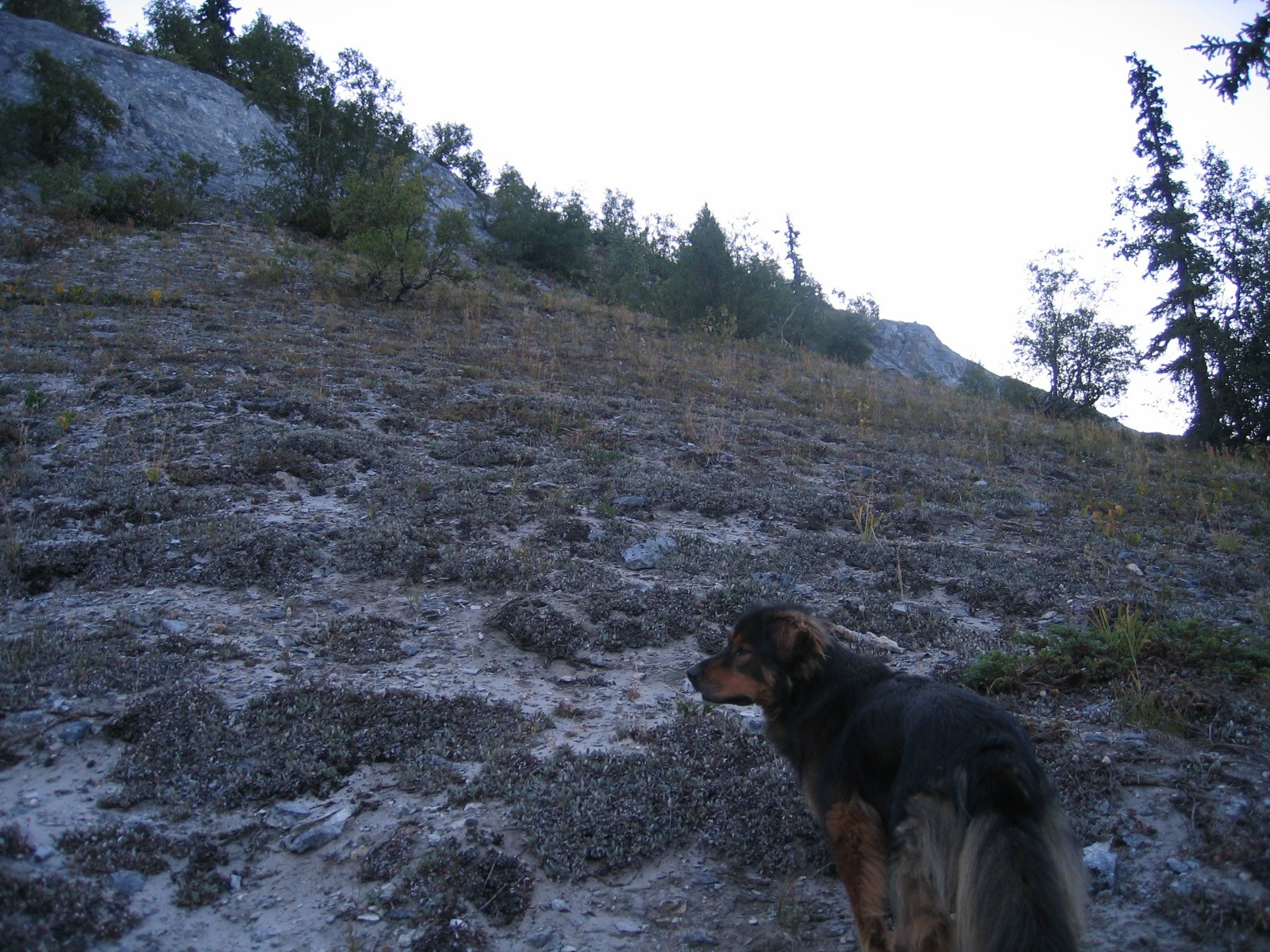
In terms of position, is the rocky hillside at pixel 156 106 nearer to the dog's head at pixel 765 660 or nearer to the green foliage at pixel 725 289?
the green foliage at pixel 725 289

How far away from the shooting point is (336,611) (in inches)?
219

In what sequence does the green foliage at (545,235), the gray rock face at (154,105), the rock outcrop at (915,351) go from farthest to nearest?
the rock outcrop at (915,351), the green foliage at (545,235), the gray rock face at (154,105)

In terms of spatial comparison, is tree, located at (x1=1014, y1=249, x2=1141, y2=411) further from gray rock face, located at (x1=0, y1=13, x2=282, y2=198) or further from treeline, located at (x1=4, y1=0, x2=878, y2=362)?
gray rock face, located at (x1=0, y1=13, x2=282, y2=198)

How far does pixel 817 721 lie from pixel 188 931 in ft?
8.71

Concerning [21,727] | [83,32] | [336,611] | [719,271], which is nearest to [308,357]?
[336,611]

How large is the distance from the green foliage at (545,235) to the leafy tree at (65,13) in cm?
1615

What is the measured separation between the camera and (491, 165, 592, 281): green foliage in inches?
1030

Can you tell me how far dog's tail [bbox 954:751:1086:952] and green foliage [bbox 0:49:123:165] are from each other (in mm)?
26222

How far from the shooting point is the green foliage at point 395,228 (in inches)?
651

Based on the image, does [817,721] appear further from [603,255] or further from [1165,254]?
[603,255]

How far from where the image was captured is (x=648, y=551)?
6938 millimetres

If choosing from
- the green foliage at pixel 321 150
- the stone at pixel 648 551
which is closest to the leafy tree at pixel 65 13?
the green foliage at pixel 321 150

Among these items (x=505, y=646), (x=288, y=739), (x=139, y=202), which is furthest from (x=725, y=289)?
(x=288, y=739)

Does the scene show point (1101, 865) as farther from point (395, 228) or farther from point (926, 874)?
point (395, 228)
